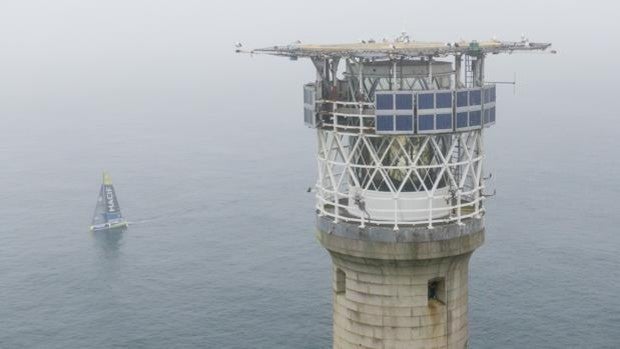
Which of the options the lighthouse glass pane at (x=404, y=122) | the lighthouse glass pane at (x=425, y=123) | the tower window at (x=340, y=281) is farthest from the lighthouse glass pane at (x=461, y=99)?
the tower window at (x=340, y=281)

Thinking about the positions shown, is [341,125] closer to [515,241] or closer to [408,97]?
[408,97]

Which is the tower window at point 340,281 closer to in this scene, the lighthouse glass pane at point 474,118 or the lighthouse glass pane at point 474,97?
the lighthouse glass pane at point 474,118

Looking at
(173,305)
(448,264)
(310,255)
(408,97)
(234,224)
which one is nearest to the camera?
(408,97)

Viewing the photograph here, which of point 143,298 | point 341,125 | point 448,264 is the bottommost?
point 143,298

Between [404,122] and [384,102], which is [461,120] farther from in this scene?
[384,102]

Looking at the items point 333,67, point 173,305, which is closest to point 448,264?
point 333,67

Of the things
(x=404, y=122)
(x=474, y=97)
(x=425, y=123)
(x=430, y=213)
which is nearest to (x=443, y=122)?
(x=425, y=123)

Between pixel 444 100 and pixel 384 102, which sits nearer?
pixel 384 102
